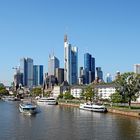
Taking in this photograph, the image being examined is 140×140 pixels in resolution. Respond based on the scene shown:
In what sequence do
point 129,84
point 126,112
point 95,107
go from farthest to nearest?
1. point 95,107
2. point 129,84
3. point 126,112

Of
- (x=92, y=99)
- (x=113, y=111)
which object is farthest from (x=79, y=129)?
→ (x=92, y=99)

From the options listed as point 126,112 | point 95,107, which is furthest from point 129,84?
point 95,107

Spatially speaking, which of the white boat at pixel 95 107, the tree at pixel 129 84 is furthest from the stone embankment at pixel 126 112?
the tree at pixel 129 84

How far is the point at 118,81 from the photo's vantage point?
111438 millimetres

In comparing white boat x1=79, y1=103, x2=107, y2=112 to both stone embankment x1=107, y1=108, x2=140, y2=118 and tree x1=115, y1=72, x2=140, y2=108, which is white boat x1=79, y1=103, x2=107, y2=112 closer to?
stone embankment x1=107, y1=108, x2=140, y2=118

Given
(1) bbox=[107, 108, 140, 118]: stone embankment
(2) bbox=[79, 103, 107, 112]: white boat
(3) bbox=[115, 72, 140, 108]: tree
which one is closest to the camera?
(1) bbox=[107, 108, 140, 118]: stone embankment

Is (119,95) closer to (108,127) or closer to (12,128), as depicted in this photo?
(108,127)

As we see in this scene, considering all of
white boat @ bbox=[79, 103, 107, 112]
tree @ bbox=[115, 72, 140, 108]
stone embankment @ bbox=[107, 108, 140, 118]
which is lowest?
stone embankment @ bbox=[107, 108, 140, 118]

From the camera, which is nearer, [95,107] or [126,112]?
[126,112]

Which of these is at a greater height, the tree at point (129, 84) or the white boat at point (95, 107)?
the tree at point (129, 84)

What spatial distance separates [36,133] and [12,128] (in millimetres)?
8242

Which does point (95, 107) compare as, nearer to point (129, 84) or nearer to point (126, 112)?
point (129, 84)

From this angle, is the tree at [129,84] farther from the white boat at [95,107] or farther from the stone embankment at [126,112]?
the white boat at [95,107]

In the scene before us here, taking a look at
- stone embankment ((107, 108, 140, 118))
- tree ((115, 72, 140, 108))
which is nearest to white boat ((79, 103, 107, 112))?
stone embankment ((107, 108, 140, 118))
